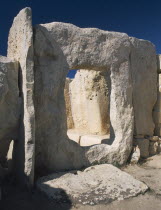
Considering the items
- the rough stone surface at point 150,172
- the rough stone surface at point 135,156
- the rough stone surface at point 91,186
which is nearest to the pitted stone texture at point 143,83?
the rough stone surface at point 135,156

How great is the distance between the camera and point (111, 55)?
4.88 metres

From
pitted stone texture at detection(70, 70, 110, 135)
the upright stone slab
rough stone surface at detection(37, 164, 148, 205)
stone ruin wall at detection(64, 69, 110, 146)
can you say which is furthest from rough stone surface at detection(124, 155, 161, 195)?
the upright stone slab

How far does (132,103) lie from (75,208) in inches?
112

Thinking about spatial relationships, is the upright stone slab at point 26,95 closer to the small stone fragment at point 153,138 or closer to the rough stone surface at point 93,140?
the rough stone surface at point 93,140

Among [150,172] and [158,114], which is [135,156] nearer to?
[150,172]

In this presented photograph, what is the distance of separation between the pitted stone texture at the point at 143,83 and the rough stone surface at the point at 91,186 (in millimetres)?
1720

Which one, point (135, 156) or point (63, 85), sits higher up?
point (63, 85)

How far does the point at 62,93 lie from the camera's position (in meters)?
4.39

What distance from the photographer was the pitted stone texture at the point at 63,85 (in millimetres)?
4152

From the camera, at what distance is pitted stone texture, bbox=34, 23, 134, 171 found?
415 cm

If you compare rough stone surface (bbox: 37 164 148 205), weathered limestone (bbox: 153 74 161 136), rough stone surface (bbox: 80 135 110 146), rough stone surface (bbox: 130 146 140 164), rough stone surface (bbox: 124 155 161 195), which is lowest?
rough stone surface (bbox: 124 155 161 195)

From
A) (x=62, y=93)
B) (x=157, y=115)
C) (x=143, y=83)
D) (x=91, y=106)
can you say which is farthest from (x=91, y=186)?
(x=91, y=106)

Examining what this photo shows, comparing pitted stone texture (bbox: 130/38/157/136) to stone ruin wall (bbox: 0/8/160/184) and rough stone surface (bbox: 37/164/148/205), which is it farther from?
rough stone surface (bbox: 37/164/148/205)

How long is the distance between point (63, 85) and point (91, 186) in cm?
185
